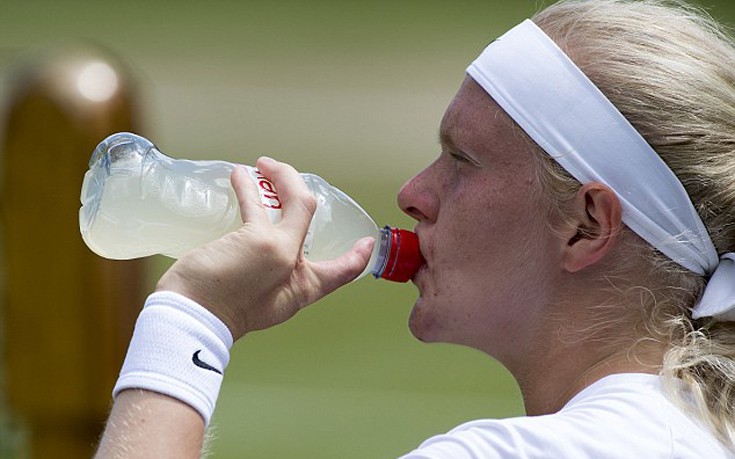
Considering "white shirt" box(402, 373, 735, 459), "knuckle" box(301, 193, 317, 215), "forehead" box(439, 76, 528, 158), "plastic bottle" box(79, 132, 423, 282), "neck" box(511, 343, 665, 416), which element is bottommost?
"neck" box(511, 343, 665, 416)

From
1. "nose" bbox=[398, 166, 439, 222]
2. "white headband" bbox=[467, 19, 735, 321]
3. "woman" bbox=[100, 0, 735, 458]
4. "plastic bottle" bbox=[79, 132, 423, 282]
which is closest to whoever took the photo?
"woman" bbox=[100, 0, 735, 458]

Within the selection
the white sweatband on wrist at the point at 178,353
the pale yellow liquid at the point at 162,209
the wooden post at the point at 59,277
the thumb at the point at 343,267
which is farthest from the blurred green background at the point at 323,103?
the white sweatband on wrist at the point at 178,353

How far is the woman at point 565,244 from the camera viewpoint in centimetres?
143

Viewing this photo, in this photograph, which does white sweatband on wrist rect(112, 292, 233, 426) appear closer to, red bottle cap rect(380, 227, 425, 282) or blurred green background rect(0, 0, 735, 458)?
red bottle cap rect(380, 227, 425, 282)

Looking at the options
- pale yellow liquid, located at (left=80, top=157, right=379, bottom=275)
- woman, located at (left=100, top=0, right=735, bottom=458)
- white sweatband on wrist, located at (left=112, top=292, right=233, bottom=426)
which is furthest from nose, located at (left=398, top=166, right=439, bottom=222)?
white sweatband on wrist, located at (left=112, top=292, right=233, bottom=426)

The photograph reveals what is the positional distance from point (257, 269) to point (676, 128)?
50 centimetres

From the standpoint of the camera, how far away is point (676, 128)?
152 centimetres

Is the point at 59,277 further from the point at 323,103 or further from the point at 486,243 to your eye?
Answer: the point at 323,103

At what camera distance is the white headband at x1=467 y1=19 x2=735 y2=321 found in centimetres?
153

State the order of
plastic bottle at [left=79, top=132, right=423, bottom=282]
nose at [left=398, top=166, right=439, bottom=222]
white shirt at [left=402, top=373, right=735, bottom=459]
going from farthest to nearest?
1. plastic bottle at [left=79, top=132, right=423, bottom=282]
2. nose at [left=398, top=166, right=439, bottom=222]
3. white shirt at [left=402, top=373, right=735, bottom=459]

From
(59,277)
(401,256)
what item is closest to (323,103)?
(59,277)

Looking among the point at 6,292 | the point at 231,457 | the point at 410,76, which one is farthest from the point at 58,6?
the point at 6,292

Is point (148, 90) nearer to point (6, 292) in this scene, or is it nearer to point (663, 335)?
point (6, 292)

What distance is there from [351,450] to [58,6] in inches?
78.4
